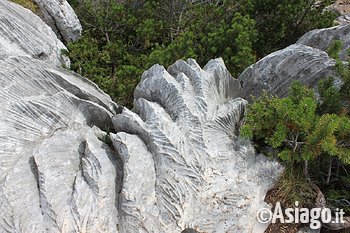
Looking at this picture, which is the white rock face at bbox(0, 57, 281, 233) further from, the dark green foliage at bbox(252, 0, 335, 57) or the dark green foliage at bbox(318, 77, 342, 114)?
the dark green foliage at bbox(252, 0, 335, 57)

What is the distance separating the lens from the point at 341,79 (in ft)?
18.3

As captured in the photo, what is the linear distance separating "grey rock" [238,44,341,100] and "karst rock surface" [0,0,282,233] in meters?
0.96

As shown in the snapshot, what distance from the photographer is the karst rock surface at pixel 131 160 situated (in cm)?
447

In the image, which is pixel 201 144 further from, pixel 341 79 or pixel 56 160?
pixel 341 79

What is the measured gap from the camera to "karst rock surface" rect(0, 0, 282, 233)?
176 inches

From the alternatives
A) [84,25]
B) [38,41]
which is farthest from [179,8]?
[38,41]

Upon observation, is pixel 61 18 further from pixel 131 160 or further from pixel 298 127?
pixel 298 127

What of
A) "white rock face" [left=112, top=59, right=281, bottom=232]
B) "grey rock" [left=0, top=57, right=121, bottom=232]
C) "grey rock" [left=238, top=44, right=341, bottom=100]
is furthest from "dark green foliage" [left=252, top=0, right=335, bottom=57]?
"grey rock" [left=0, top=57, right=121, bottom=232]

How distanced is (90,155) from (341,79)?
3.55 metres

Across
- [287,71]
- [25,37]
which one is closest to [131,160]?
[287,71]

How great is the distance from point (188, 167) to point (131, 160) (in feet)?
2.22

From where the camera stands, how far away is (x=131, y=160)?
473 cm

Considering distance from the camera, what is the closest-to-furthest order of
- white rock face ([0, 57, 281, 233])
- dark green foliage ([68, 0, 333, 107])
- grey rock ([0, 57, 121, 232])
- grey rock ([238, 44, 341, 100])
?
grey rock ([0, 57, 121, 232]) < white rock face ([0, 57, 281, 233]) < grey rock ([238, 44, 341, 100]) < dark green foliage ([68, 0, 333, 107])

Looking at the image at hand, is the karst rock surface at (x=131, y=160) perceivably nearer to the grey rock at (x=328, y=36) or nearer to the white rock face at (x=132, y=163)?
the white rock face at (x=132, y=163)
